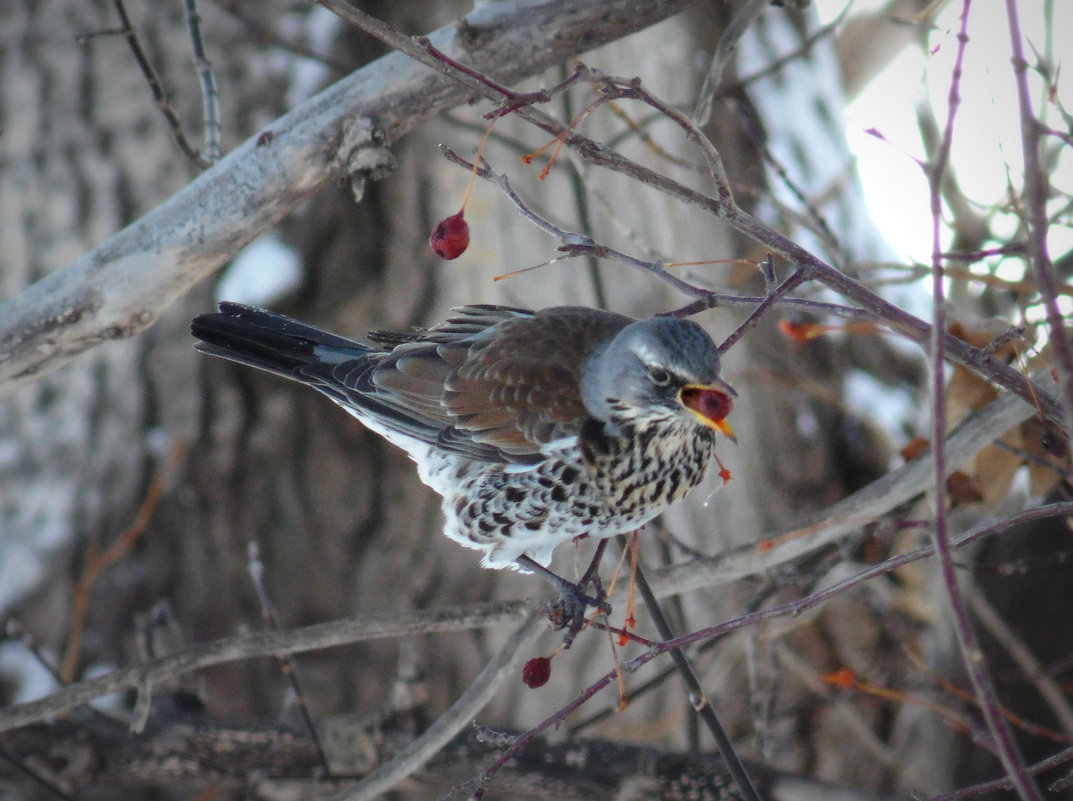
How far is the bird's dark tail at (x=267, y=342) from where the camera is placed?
7.39ft

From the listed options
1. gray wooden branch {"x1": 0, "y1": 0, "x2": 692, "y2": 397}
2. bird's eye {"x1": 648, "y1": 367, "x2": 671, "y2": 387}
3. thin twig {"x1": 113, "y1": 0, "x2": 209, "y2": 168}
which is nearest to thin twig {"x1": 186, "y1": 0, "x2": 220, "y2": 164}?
thin twig {"x1": 113, "y1": 0, "x2": 209, "y2": 168}

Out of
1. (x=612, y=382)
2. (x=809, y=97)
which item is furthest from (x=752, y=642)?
(x=809, y=97)

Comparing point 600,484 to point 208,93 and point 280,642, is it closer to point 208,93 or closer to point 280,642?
point 280,642

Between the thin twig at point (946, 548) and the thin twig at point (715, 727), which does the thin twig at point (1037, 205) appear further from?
the thin twig at point (715, 727)

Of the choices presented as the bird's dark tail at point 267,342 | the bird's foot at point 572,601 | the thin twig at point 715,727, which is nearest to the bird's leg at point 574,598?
the bird's foot at point 572,601

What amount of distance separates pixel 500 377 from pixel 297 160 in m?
0.62

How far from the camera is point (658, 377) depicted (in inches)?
70.1

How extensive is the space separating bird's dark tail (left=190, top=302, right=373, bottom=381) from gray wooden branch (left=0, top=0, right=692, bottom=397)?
261 mm

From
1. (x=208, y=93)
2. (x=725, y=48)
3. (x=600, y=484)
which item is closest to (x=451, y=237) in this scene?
(x=600, y=484)

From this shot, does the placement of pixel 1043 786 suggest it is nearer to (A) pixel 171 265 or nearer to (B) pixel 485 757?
(B) pixel 485 757

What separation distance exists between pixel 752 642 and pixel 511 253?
1.58m

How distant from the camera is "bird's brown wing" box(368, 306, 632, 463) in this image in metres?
2.06

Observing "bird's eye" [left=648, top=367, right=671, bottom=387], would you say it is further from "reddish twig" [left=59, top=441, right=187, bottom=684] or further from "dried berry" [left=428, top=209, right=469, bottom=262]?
"reddish twig" [left=59, top=441, right=187, bottom=684]

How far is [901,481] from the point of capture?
197 centimetres
